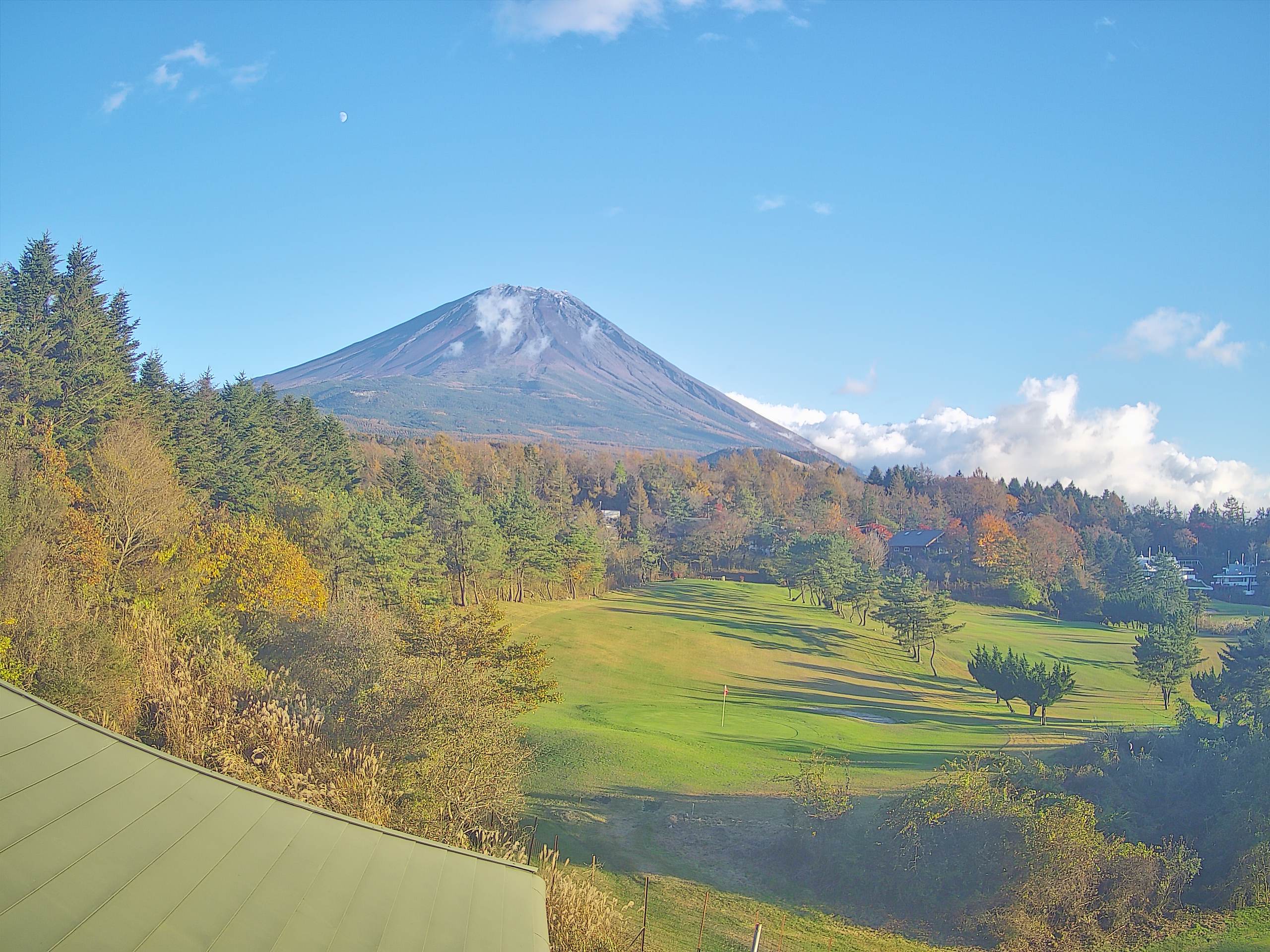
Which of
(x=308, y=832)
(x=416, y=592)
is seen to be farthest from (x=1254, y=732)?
(x=416, y=592)

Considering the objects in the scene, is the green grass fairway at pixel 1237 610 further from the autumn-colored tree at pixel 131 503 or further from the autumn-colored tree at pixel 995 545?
the autumn-colored tree at pixel 131 503

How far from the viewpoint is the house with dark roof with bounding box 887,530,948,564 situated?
101188 millimetres

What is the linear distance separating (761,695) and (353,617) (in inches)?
875

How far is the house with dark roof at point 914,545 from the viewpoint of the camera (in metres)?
101

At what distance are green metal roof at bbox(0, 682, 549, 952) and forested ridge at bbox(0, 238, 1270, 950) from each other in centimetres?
367

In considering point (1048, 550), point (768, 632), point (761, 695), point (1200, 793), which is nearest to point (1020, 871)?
point (1200, 793)

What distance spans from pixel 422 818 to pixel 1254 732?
17405mm

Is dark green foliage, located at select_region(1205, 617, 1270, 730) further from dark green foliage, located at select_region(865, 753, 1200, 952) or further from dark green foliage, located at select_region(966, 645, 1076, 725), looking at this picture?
dark green foliage, located at select_region(865, 753, 1200, 952)

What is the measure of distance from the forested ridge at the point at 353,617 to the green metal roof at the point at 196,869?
3.67 meters

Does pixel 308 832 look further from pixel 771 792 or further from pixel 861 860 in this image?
pixel 771 792

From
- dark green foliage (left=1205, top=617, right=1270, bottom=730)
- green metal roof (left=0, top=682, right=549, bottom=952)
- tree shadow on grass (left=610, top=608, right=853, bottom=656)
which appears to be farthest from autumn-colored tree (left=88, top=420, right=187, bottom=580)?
tree shadow on grass (left=610, top=608, right=853, bottom=656)

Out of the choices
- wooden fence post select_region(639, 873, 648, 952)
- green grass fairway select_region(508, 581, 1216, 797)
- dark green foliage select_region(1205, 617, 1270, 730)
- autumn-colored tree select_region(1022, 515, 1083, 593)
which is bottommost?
green grass fairway select_region(508, 581, 1216, 797)

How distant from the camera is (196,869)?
20.5ft

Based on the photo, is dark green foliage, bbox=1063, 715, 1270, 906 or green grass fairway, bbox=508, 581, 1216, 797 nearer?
dark green foliage, bbox=1063, 715, 1270, 906
